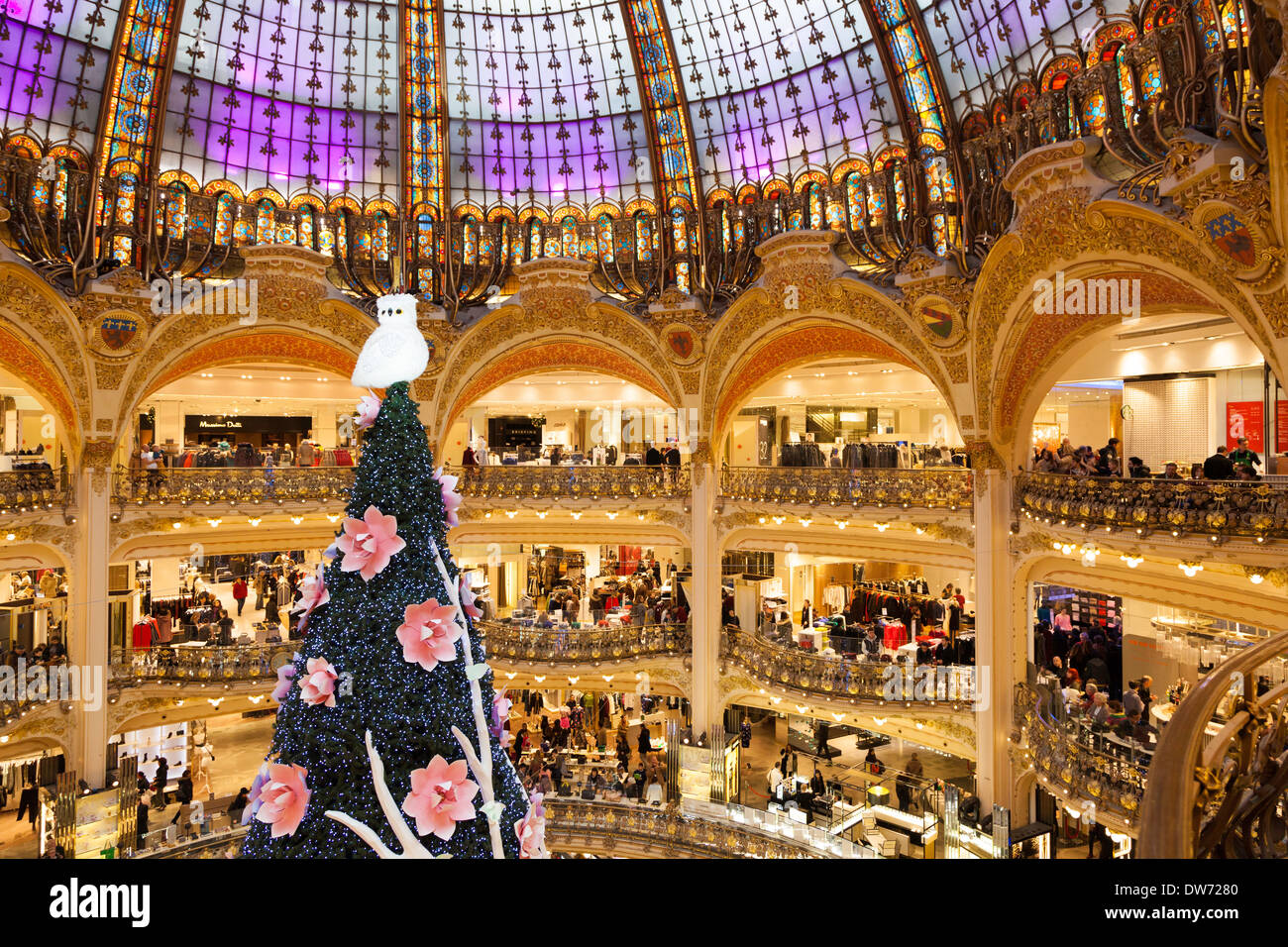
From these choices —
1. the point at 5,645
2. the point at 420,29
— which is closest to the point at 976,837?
the point at 420,29

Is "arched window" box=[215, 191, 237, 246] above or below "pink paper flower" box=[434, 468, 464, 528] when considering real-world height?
above

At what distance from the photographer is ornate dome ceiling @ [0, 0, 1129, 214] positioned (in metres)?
16.9

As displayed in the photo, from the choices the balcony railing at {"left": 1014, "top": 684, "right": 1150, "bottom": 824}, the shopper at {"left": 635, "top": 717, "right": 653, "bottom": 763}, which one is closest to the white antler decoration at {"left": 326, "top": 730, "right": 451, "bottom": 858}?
the balcony railing at {"left": 1014, "top": 684, "right": 1150, "bottom": 824}

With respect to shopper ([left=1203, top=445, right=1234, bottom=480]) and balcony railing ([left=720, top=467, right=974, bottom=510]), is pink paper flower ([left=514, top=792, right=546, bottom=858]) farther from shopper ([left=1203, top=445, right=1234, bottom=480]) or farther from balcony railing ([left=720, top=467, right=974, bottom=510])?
balcony railing ([left=720, top=467, right=974, bottom=510])

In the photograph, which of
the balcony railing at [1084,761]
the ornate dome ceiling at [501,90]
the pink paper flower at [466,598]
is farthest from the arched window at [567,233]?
the pink paper flower at [466,598]

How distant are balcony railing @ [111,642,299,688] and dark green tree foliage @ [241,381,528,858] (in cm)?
1560

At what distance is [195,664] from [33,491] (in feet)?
18.0

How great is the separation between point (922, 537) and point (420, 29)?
1751 centimetres

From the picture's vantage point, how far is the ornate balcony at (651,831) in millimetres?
18594

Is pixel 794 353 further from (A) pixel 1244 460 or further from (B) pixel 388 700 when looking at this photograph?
(B) pixel 388 700

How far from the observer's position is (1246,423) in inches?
685

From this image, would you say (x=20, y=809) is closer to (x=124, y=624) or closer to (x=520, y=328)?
(x=124, y=624)

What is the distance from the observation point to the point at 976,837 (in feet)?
52.9

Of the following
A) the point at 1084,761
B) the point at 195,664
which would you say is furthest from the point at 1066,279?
the point at 195,664
